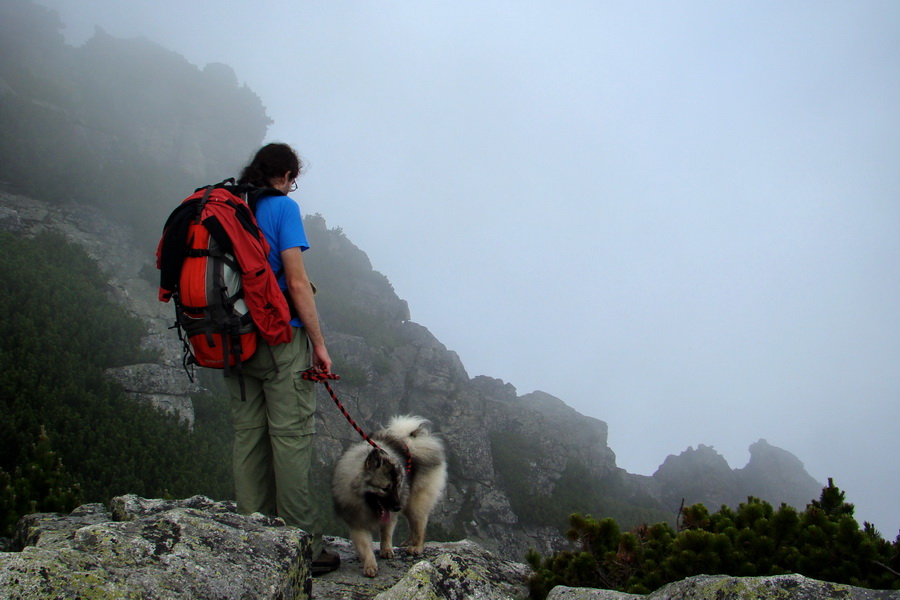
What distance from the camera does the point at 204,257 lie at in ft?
A: 10.2

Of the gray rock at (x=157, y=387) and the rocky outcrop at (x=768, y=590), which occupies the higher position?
the rocky outcrop at (x=768, y=590)

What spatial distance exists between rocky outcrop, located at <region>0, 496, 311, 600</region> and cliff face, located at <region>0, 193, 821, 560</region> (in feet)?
46.4

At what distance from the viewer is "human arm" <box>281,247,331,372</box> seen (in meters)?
3.45

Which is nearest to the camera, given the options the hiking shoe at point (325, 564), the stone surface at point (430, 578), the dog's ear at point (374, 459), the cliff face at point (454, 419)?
the stone surface at point (430, 578)

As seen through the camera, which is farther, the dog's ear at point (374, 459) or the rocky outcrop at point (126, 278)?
the rocky outcrop at point (126, 278)

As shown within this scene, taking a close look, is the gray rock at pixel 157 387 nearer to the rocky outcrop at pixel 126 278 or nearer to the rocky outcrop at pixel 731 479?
the rocky outcrop at pixel 126 278

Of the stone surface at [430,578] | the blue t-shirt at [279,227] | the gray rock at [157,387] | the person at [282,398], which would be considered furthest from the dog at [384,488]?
the gray rock at [157,387]

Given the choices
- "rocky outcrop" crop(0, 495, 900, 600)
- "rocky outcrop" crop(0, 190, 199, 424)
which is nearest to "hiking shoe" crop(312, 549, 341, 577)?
"rocky outcrop" crop(0, 495, 900, 600)

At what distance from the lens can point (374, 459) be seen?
4.13 m

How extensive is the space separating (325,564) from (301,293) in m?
2.00

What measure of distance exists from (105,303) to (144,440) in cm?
755

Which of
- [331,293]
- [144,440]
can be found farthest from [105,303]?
[331,293]

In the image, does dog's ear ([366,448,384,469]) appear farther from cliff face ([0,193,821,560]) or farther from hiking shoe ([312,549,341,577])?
cliff face ([0,193,821,560])

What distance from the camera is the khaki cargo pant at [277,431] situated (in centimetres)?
340
